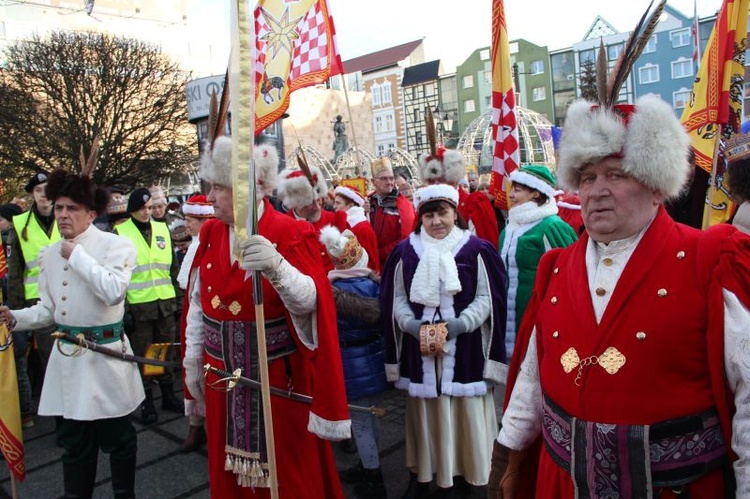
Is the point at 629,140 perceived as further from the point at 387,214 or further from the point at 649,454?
the point at 387,214

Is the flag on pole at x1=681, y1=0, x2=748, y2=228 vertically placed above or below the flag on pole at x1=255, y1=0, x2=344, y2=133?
below

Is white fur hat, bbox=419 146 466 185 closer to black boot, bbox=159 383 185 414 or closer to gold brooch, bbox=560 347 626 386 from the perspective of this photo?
black boot, bbox=159 383 185 414

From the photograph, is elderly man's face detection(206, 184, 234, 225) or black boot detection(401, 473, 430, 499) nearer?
elderly man's face detection(206, 184, 234, 225)

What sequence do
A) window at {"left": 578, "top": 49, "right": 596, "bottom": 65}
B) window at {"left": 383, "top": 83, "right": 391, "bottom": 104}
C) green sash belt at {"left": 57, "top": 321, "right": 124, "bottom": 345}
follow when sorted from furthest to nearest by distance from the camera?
window at {"left": 383, "top": 83, "right": 391, "bottom": 104} < window at {"left": 578, "top": 49, "right": 596, "bottom": 65} < green sash belt at {"left": 57, "top": 321, "right": 124, "bottom": 345}

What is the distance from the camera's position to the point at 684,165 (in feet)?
5.73

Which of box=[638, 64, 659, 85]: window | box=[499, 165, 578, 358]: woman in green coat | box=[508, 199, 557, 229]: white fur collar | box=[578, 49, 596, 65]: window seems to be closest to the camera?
box=[499, 165, 578, 358]: woman in green coat

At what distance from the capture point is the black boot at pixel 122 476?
3434 millimetres

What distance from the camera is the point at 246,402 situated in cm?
292

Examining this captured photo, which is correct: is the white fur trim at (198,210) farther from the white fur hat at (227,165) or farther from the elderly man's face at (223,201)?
the elderly man's face at (223,201)

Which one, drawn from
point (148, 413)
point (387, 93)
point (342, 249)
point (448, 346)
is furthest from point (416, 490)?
point (387, 93)

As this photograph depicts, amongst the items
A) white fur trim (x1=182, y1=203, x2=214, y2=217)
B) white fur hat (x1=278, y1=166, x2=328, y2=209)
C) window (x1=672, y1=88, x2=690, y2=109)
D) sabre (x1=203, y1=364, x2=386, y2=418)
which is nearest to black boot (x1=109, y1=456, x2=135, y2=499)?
sabre (x1=203, y1=364, x2=386, y2=418)

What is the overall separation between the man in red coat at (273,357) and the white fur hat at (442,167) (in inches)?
127

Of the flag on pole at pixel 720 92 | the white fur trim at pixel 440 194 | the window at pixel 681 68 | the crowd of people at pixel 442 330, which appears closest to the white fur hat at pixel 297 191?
the crowd of people at pixel 442 330

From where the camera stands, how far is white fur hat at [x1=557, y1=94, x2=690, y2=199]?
67.0 inches
